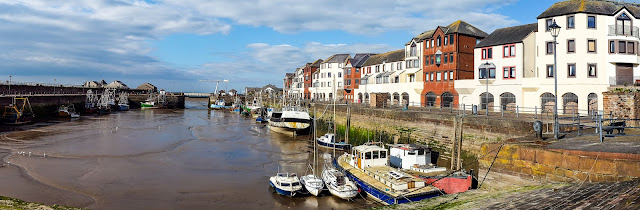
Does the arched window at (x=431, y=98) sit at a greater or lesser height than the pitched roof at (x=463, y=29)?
lesser

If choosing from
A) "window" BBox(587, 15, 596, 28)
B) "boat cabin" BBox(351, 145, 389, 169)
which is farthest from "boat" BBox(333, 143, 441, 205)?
"window" BBox(587, 15, 596, 28)

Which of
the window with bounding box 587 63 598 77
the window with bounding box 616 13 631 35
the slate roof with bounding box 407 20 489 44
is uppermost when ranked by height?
the slate roof with bounding box 407 20 489 44

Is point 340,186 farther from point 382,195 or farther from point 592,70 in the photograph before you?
point 592,70

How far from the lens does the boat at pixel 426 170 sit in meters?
18.5

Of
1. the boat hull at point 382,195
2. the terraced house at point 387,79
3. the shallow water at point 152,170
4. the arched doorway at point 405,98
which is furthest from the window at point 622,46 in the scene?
the shallow water at point 152,170

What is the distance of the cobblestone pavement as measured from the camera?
728cm

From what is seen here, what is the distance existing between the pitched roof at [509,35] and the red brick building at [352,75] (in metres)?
35.5

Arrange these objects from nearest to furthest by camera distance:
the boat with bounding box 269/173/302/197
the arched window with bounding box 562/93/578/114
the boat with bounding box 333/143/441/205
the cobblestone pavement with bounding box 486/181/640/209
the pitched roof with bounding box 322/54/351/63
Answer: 1. the cobblestone pavement with bounding box 486/181/640/209
2. the boat with bounding box 333/143/441/205
3. the boat with bounding box 269/173/302/197
4. the arched window with bounding box 562/93/578/114
5. the pitched roof with bounding box 322/54/351/63

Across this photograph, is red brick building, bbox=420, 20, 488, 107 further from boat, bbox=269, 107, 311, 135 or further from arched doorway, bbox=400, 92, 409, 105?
boat, bbox=269, 107, 311, 135

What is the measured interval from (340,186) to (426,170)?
5.04m

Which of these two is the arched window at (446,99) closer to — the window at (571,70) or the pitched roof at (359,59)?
the window at (571,70)

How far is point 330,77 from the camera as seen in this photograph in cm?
8738

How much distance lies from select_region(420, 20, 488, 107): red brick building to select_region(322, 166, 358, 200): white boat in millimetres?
29045

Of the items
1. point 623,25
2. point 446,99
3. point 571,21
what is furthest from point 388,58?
point 623,25
